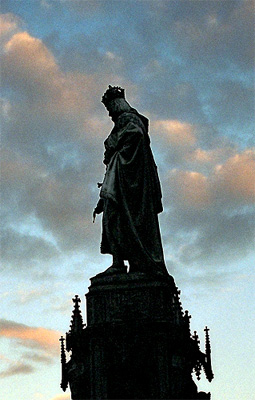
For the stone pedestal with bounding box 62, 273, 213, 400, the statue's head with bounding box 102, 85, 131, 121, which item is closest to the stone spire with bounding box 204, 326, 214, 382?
the stone pedestal with bounding box 62, 273, 213, 400

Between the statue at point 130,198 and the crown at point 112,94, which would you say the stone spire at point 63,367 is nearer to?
the statue at point 130,198

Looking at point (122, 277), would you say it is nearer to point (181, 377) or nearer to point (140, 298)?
point (140, 298)

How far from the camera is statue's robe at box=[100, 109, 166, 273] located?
2827 cm

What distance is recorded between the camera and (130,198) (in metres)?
28.7

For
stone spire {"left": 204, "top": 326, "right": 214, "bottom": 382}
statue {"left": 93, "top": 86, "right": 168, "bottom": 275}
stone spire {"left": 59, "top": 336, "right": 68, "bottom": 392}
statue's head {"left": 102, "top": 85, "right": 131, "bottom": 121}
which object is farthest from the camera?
statue's head {"left": 102, "top": 85, "right": 131, "bottom": 121}

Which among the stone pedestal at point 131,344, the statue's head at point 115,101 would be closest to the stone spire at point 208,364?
the stone pedestal at point 131,344

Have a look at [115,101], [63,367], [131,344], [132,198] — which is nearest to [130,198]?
[132,198]

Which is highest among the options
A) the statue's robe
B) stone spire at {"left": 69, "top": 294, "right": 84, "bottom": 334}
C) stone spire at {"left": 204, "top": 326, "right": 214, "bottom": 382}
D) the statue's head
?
the statue's head

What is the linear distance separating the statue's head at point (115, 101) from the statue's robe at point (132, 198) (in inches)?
8.9

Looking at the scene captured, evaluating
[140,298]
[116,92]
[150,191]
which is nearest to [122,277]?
[140,298]

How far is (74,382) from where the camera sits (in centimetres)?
2706

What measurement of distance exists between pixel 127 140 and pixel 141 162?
2.39ft

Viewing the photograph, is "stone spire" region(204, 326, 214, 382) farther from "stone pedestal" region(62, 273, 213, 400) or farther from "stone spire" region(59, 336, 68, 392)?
"stone spire" region(59, 336, 68, 392)

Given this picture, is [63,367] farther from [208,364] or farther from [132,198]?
[132,198]
